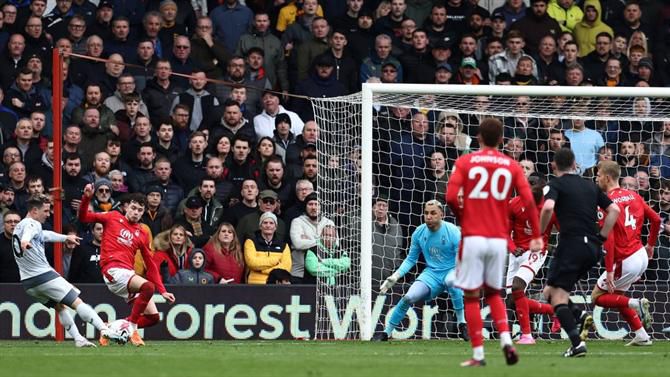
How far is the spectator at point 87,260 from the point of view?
63.7 ft

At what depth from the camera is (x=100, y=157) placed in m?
19.8

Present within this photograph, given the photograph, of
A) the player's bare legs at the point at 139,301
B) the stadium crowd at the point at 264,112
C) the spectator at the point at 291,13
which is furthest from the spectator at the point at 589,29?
the player's bare legs at the point at 139,301

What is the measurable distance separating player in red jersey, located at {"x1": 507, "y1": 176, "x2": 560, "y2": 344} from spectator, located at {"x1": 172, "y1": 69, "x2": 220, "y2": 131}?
5469mm

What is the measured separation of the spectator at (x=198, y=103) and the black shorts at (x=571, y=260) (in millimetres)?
8129

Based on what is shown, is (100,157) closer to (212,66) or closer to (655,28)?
(212,66)

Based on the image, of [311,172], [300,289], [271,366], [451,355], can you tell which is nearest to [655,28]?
[311,172]

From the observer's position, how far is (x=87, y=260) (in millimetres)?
19438

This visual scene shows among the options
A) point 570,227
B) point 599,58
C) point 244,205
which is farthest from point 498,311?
point 599,58

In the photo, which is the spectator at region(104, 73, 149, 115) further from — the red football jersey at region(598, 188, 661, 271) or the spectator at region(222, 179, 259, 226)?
the red football jersey at region(598, 188, 661, 271)

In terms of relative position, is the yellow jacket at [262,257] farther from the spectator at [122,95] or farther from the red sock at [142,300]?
the spectator at [122,95]

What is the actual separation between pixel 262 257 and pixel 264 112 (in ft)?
9.32

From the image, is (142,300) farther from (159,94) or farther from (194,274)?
(159,94)

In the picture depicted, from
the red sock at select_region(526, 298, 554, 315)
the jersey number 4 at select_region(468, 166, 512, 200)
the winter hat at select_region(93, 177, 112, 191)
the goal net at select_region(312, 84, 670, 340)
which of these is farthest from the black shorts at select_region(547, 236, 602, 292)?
the winter hat at select_region(93, 177, 112, 191)

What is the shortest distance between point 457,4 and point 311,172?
472cm
